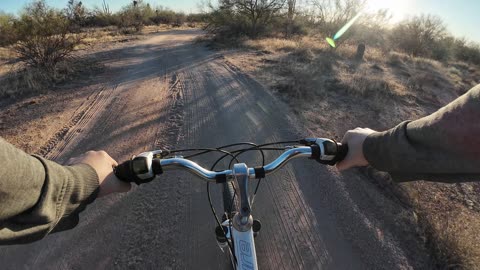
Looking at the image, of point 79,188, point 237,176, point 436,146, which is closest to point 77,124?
point 79,188

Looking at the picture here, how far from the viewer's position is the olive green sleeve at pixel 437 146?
1.11 meters

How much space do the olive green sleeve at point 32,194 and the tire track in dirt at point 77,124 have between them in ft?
10.5

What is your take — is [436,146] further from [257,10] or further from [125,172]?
[257,10]

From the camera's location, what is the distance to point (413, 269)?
2.39 m

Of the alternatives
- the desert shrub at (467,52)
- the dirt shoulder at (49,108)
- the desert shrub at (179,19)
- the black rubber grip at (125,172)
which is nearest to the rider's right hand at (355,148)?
the black rubber grip at (125,172)

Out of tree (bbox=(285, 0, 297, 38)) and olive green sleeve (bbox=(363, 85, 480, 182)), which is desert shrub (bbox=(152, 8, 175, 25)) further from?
olive green sleeve (bbox=(363, 85, 480, 182))

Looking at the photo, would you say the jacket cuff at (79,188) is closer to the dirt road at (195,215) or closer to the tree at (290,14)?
the dirt road at (195,215)

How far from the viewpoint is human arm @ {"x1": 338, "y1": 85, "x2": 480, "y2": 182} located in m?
1.11

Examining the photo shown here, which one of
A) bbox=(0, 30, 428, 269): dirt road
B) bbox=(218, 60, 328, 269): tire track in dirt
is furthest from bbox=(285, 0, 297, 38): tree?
bbox=(218, 60, 328, 269): tire track in dirt

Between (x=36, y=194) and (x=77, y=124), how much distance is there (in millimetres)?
4252

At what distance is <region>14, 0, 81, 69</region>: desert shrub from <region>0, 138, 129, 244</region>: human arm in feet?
24.8

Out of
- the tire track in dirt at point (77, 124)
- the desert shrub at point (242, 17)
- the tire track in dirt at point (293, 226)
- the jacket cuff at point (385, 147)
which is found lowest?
the tire track in dirt at point (293, 226)

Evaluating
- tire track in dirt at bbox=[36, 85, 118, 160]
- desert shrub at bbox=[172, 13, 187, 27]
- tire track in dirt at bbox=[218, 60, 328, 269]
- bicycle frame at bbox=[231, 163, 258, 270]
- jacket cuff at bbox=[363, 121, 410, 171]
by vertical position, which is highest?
desert shrub at bbox=[172, 13, 187, 27]

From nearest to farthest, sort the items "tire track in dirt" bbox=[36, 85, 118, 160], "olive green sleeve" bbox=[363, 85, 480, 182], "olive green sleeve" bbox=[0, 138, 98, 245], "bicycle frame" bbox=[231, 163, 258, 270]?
1. "olive green sleeve" bbox=[0, 138, 98, 245]
2. "olive green sleeve" bbox=[363, 85, 480, 182]
3. "bicycle frame" bbox=[231, 163, 258, 270]
4. "tire track in dirt" bbox=[36, 85, 118, 160]
